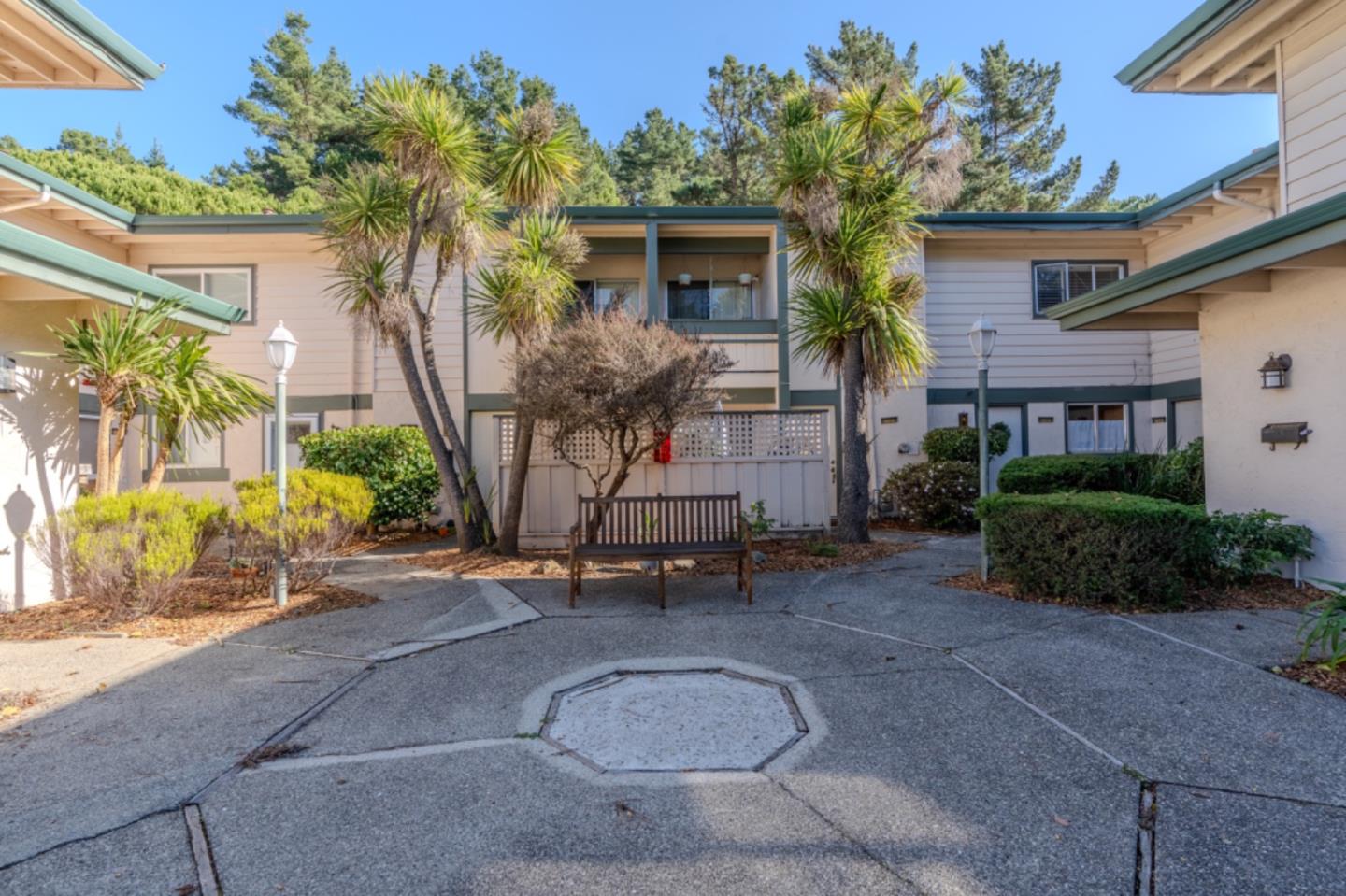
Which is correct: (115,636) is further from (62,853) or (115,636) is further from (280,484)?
(62,853)

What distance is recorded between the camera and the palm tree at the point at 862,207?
771cm

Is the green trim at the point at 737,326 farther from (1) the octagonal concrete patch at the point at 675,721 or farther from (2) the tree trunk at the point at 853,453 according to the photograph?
(1) the octagonal concrete patch at the point at 675,721

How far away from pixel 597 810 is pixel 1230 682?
370 centimetres

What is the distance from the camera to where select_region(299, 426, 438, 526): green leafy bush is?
10.2 m

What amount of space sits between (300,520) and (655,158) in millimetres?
24891

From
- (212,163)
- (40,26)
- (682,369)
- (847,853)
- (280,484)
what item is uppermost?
(212,163)

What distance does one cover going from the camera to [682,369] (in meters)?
7.23

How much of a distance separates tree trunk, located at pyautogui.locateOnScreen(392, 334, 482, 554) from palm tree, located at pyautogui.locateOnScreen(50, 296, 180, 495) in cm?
251

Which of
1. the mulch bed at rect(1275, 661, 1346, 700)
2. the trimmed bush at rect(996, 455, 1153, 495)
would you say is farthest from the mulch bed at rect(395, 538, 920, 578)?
the mulch bed at rect(1275, 661, 1346, 700)

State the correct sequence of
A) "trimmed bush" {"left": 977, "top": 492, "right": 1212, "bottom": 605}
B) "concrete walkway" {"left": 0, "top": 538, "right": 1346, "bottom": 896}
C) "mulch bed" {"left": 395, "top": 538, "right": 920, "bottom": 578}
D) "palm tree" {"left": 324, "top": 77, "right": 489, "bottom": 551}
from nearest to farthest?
"concrete walkway" {"left": 0, "top": 538, "right": 1346, "bottom": 896}, "trimmed bush" {"left": 977, "top": 492, "right": 1212, "bottom": 605}, "palm tree" {"left": 324, "top": 77, "right": 489, "bottom": 551}, "mulch bed" {"left": 395, "top": 538, "right": 920, "bottom": 578}

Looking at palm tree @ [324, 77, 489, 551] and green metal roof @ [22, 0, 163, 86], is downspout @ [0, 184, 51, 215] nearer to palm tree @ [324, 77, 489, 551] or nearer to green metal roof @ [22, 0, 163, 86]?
palm tree @ [324, 77, 489, 551]

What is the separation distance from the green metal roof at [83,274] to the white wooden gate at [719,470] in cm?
348

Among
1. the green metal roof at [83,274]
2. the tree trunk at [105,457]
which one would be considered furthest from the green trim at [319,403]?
the tree trunk at [105,457]

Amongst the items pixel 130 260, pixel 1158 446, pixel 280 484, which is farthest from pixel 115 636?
pixel 1158 446
